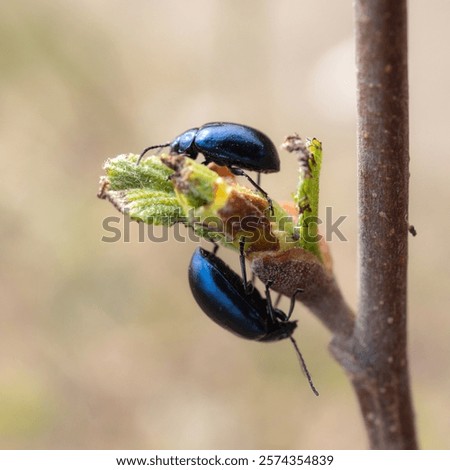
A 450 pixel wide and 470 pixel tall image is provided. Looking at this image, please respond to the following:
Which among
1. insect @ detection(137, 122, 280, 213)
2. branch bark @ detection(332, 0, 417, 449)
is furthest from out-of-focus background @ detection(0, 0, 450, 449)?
branch bark @ detection(332, 0, 417, 449)

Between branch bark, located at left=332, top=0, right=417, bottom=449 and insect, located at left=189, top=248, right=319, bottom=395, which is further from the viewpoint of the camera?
insect, located at left=189, top=248, right=319, bottom=395

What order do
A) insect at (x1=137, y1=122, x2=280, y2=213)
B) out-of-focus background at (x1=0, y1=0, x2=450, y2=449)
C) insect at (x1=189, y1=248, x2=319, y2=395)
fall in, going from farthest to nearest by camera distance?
out-of-focus background at (x1=0, y1=0, x2=450, y2=449), insect at (x1=137, y1=122, x2=280, y2=213), insect at (x1=189, y1=248, x2=319, y2=395)

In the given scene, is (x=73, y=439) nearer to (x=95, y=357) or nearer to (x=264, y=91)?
(x=95, y=357)

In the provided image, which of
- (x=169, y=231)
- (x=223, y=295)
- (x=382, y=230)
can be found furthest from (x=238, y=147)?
(x=169, y=231)

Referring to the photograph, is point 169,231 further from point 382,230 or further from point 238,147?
point 382,230

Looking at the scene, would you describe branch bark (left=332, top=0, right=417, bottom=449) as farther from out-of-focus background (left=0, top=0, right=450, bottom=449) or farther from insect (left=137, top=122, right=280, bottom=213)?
out-of-focus background (left=0, top=0, right=450, bottom=449)

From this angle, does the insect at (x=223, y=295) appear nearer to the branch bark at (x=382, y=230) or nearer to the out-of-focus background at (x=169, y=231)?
the branch bark at (x=382, y=230)

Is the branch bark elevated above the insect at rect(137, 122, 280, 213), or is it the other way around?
the insect at rect(137, 122, 280, 213)
